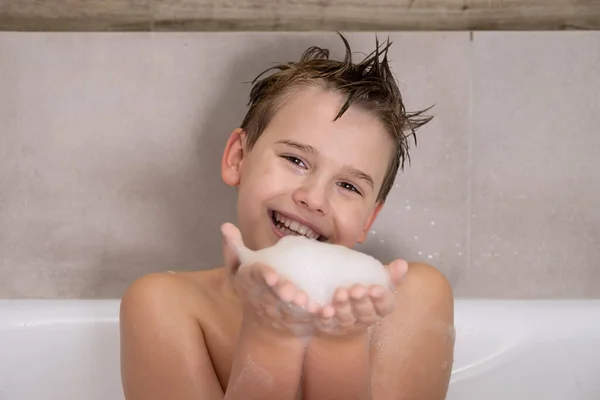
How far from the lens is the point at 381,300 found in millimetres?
747

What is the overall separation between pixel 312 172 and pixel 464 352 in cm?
50

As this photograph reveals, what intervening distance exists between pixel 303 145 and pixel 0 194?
68cm

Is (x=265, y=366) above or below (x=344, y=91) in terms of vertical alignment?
below

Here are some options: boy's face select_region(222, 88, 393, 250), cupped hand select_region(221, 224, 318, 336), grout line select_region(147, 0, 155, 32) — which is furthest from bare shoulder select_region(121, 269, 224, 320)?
grout line select_region(147, 0, 155, 32)

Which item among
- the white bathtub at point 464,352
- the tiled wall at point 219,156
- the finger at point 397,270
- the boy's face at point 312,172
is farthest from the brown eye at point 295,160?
the white bathtub at point 464,352

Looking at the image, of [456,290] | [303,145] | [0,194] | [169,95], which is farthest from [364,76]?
[0,194]

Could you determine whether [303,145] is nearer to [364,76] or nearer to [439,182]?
[364,76]

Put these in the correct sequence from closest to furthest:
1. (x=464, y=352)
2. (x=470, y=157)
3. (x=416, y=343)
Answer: (x=416, y=343)
(x=464, y=352)
(x=470, y=157)

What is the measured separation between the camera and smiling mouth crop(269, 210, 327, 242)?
1.02 meters

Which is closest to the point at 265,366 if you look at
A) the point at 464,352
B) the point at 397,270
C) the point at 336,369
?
the point at 336,369

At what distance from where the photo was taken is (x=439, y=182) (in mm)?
1361

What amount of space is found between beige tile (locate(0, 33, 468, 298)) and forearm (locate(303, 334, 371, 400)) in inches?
20.9

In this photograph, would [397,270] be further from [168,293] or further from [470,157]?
[470,157]

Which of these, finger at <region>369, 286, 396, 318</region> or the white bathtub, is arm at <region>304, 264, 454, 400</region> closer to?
the white bathtub
